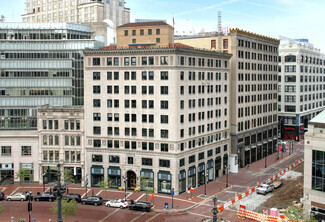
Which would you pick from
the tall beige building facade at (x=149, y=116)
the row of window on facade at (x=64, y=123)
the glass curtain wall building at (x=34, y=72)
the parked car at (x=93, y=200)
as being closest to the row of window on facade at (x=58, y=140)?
the row of window on facade at (x=64, y=123)

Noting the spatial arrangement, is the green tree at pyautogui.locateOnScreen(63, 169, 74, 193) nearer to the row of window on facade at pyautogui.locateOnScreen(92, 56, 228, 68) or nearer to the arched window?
the row of window on facade at pyautogui.locateOnScreen(92, 56, 228, 68)

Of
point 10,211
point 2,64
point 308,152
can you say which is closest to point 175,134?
point 308,152

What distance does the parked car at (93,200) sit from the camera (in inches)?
3113

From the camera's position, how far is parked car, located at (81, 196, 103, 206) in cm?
7906

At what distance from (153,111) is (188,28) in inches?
2976

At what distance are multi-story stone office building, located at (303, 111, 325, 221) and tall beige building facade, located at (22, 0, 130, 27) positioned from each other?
98.7 meters

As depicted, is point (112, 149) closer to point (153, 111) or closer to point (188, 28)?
point (153, 111)

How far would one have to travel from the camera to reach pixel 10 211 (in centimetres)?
7612

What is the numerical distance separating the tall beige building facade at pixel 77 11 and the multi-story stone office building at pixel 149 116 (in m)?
61.2

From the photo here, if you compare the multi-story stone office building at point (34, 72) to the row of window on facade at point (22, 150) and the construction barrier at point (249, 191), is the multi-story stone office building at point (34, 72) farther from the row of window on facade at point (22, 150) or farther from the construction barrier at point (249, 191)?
the construction barrier at point (249, 191)

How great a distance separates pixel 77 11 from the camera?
152000 millimetres

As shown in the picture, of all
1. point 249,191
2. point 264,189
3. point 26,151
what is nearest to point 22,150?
point 26,151

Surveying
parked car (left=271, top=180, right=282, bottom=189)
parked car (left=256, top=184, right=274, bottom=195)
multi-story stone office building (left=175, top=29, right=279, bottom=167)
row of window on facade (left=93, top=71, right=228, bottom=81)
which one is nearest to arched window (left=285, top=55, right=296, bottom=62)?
multi-story stone office building (left=175, top=29, right=279, bottom=167)

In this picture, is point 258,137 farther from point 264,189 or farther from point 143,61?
point 143,61
